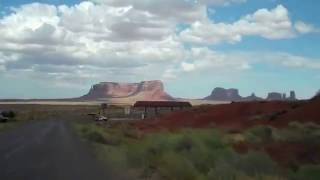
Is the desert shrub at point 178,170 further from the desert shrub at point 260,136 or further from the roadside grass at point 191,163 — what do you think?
the desert shrub at point 260,136

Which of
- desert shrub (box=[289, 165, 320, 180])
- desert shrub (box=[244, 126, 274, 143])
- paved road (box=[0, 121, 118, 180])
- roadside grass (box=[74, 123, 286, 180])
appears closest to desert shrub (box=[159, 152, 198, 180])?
roadside grass (box=[74, 123, 286, 180])

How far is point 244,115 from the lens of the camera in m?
74.2

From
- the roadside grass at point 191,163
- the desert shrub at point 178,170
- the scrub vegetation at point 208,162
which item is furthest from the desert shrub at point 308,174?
the desert shrub at point 178,170

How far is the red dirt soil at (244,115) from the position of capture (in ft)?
188

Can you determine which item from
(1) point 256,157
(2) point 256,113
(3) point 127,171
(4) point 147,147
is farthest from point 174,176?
(2) point 256,113

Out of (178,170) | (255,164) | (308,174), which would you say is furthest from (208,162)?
(308,174)

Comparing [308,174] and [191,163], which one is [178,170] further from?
[308,174]

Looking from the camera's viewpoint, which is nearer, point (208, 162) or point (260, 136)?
point (208, 162)

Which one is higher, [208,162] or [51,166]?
[208,162]

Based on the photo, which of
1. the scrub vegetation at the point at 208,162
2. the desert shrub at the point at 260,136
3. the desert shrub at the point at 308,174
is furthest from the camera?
the desert shrub at the point at 260,136

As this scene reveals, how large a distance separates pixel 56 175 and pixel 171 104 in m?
105

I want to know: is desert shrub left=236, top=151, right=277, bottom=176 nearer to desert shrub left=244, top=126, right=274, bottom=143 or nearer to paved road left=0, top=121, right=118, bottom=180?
paved road left=0, top=121, right=118, bottom=180

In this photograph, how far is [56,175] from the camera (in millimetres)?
19531

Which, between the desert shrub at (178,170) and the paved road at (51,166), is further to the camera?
the paved road at (51,166)
